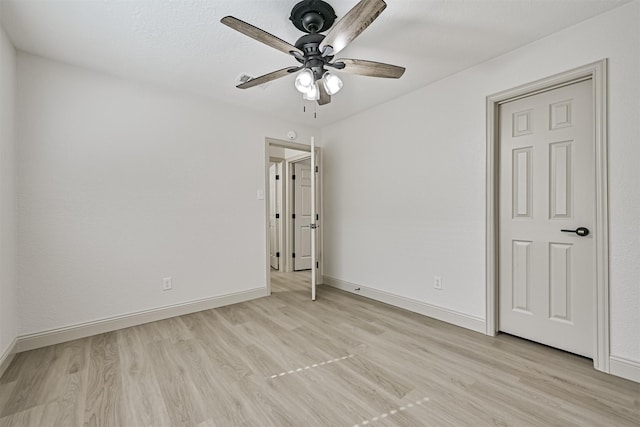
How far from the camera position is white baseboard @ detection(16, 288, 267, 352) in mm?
2355

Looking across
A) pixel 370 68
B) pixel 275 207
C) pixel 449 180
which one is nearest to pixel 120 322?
pixel 370 68

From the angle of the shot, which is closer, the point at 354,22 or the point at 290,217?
the point at 354,22

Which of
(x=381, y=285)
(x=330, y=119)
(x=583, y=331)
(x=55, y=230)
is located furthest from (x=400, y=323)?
(x=55, y=230)

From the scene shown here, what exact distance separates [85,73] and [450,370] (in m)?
3.95

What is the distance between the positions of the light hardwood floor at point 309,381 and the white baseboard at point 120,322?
0.28ft

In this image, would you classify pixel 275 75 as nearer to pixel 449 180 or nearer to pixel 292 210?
pixel 449 180

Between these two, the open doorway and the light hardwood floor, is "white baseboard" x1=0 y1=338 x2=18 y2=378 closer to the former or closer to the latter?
the light hardwood floor

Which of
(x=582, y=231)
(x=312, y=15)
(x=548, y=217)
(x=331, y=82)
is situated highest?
(x=312, y=15)

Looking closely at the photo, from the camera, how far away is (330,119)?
413 cm

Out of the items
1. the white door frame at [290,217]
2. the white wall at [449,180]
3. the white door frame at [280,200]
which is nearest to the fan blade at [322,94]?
the white wall at [449,180]

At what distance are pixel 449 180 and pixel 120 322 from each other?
3.53 m

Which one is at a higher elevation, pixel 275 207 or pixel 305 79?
pixel 305 79

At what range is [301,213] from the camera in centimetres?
536

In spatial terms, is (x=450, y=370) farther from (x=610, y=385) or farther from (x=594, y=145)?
(x=594, y=145)
